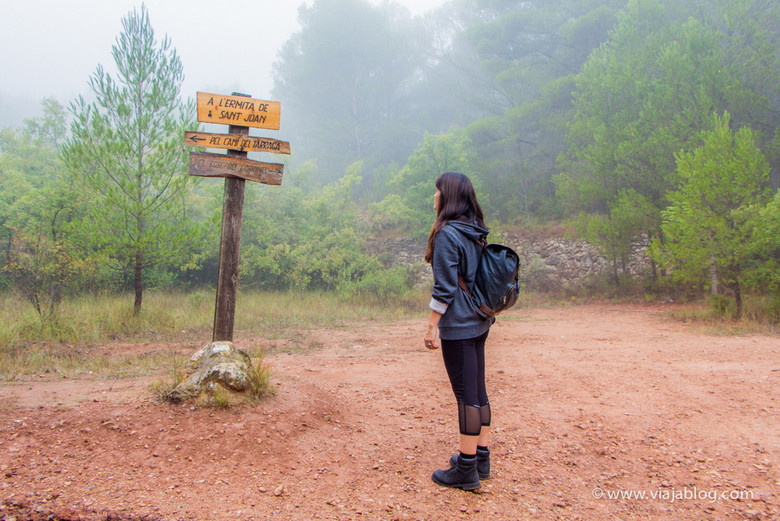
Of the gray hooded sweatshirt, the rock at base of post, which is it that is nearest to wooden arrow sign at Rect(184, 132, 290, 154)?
the rock at base of post

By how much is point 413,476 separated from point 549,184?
814 inches

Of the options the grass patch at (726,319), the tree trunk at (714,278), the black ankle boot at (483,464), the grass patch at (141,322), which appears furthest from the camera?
the tree trunk at (714,278)

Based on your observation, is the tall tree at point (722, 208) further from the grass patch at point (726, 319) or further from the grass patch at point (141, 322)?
the grass patch at point (141, 322)

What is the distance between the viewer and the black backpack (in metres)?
2.67

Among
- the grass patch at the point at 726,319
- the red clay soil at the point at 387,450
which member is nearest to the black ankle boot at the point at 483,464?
the red clay soil at the point at 387,450

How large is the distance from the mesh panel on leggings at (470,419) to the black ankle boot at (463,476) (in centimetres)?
19

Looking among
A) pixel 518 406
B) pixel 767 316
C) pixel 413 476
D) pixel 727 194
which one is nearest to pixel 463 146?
pixel 727 194

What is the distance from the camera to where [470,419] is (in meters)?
2.63

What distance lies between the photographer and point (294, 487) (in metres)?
2.72

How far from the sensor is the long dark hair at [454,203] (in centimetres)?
275

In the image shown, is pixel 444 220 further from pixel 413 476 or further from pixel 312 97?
pixel 312 97

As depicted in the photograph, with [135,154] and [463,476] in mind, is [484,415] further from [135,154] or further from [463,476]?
[135,154]

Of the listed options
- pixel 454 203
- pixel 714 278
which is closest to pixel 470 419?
pixel 454 203

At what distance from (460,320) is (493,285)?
0.30 meters
